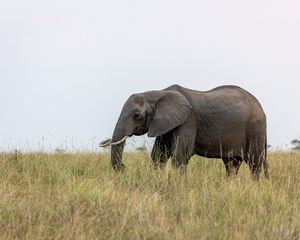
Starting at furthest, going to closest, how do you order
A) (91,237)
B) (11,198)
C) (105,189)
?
(105,189) < (11,198) < (91,237)

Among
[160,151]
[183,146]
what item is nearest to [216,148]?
[183,146]

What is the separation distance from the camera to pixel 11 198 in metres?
6.08

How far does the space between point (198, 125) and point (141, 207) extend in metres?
3.74

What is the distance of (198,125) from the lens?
9.05m

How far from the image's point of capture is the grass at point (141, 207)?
4973 millimetres

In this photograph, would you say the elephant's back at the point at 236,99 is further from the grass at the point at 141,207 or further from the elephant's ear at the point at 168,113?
the grass at the point at 141,207

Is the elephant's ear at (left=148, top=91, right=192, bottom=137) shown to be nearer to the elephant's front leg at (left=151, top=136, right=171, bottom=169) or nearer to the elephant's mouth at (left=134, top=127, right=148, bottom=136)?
the elephant's mouth at (left=134, top=127, right=148, bottom=136)

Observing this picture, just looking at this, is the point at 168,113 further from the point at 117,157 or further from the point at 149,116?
the point at 117,157

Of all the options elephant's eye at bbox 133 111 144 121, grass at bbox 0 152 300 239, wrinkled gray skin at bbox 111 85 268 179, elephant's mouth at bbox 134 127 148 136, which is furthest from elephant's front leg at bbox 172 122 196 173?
elephant's eye at bbox 133 111 144 121

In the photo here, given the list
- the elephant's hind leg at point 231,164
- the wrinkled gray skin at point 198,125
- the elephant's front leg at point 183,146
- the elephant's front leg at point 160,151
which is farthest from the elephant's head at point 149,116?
the elephant's hind leg at point 231,164

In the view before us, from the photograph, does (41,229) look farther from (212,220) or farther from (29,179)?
(29,179)

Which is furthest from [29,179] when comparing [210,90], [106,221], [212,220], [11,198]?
[210,90]

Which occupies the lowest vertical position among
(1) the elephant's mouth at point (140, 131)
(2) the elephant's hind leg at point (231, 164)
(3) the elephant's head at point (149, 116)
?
(2) the elephant's hind leg at point (231, 164)

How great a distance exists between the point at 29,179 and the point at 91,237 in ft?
8.89
